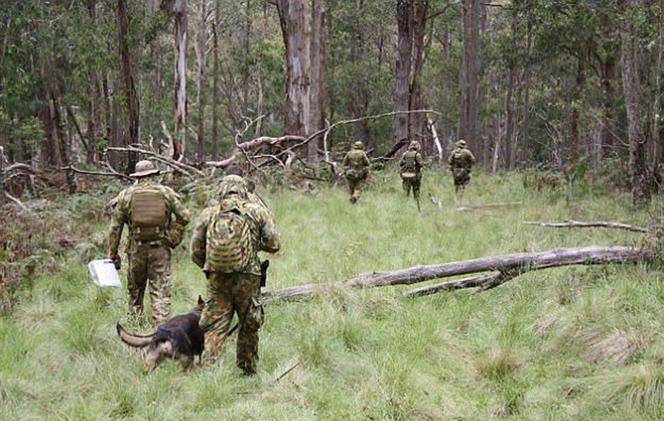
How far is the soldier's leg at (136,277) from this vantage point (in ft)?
23.7

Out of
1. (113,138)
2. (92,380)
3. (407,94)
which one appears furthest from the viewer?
(407,94)

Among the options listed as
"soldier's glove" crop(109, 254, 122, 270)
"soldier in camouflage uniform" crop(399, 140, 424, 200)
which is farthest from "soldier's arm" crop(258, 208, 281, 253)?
"soldier in camouflage uniform" crop(399, 140, 424, 200)

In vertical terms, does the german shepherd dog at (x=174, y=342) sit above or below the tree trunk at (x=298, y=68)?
below

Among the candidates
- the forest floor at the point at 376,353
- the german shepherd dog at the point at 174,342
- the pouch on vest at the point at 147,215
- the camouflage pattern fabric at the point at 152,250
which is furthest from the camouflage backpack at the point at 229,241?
the camouflage pattern fabric at the point at 152,250

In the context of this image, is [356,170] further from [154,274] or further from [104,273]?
[154,274]

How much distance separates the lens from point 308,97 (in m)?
19.1

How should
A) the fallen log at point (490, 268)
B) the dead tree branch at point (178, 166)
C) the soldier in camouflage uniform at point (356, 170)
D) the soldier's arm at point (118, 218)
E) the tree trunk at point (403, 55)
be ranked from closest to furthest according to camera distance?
1. the soldier's arm at point (118, 218)
2. the fallen log at point (490, 268)
3. the dead tree branch at point (178, 166)
4. the soldier in camouflage uniform at point (356, 170)
5. the tree trunk at point (403, 55)

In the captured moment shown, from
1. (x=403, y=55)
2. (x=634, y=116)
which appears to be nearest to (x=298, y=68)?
(x=403, y=55)

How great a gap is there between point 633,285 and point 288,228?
21.8ft

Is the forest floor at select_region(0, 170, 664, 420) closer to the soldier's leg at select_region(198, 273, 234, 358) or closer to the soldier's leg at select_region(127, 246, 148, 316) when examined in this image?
the soldier's leg at select_region(198, 273, 234, 358)

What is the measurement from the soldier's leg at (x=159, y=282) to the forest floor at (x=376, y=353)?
246 millimetres

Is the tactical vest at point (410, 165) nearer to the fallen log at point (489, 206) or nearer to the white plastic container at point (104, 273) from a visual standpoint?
the fallen log at point (489, 206)

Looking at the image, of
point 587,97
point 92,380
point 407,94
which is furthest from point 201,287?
point 587,97

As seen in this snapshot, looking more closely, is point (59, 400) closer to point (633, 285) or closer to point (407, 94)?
point (633, 285)
